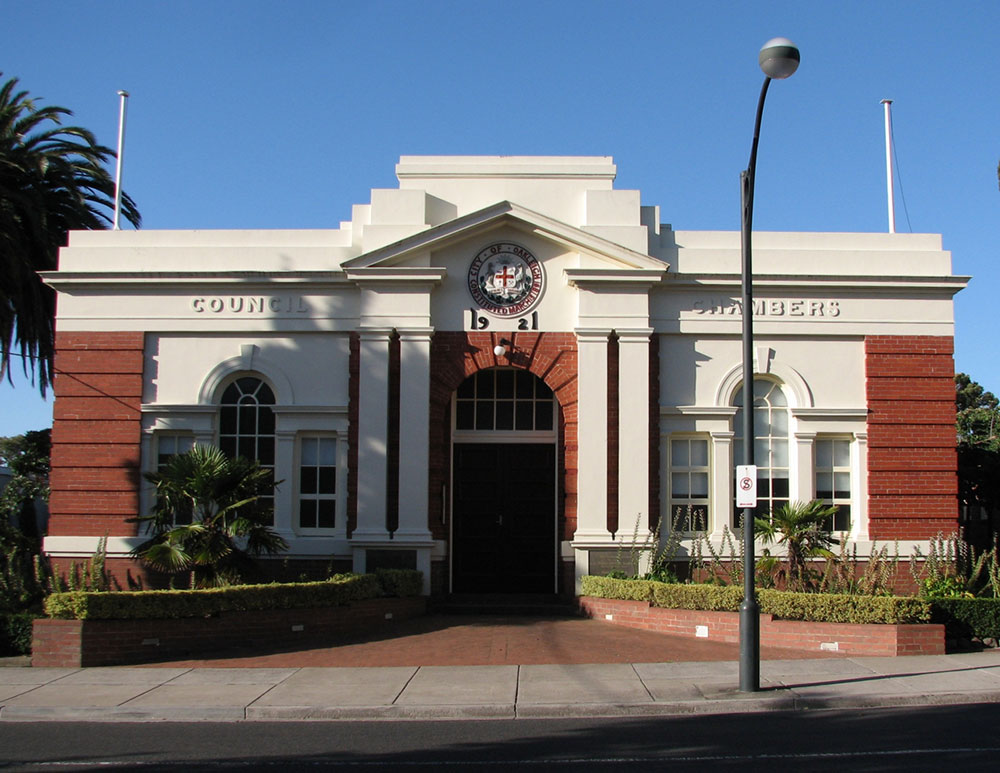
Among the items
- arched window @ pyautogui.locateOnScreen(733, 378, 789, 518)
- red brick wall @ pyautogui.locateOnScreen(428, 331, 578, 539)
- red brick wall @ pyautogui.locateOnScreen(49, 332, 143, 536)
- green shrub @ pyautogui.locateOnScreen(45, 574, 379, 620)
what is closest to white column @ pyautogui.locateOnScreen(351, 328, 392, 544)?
red brick wall @ pyautogui.locateOnScreen(428, 331, 578, 539)

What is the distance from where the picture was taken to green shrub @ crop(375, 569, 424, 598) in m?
16.8

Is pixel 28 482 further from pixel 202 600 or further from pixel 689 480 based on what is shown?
pixel 689 480

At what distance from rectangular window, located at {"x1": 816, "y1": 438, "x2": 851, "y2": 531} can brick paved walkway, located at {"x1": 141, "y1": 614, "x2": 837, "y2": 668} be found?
490 cm

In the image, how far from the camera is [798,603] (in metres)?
14.2

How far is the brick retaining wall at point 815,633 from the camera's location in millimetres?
13609

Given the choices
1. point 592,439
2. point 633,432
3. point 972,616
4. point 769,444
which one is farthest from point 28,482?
point 972,616

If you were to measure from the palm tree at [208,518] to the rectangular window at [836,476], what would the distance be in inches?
378

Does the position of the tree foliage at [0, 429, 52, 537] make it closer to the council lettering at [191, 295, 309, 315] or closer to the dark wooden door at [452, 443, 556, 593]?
the council lettering at [191, 295, 309, 315]

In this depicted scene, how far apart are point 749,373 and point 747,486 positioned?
4.27 ft

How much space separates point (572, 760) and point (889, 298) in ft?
41.5

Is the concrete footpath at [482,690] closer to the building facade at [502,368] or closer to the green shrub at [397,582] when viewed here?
the green shrub at [397,582]

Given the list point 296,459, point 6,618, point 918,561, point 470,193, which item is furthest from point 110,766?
point 918,561

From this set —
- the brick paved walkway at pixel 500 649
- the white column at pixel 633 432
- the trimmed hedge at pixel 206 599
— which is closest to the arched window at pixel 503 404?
the white column at pixel 633 432

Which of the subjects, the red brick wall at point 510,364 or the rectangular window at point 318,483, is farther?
the rectangular window at point 318,483
